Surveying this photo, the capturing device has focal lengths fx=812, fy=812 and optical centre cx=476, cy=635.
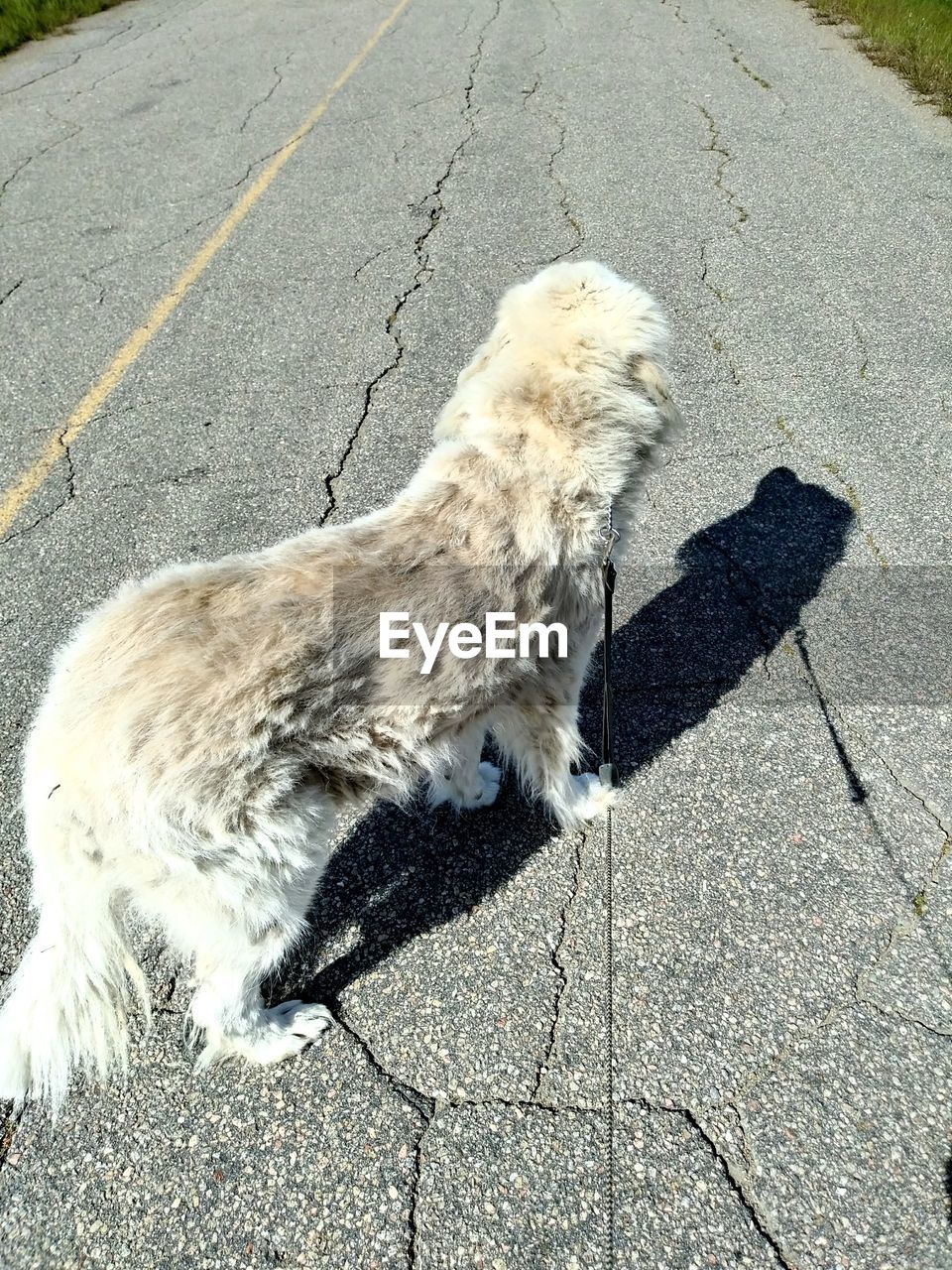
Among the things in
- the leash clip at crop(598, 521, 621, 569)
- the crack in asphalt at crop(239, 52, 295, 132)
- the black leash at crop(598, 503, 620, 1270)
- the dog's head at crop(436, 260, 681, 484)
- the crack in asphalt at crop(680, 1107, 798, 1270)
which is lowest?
the crack in asphalt at crop(680, 1107, 798, 1270)

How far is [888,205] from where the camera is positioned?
22.4ft

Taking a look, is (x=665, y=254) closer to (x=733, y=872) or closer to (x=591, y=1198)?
(x=733, y=872)

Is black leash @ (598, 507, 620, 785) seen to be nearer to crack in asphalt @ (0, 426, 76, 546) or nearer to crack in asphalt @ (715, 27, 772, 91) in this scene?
crack in asphalt @ (0, 426, 76, 546)

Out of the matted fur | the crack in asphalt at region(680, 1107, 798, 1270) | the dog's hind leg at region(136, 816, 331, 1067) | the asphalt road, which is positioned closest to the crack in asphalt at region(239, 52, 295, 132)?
the asphalt road

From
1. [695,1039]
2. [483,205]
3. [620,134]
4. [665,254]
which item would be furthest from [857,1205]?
[620,134]

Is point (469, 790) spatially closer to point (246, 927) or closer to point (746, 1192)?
point (246, 927)

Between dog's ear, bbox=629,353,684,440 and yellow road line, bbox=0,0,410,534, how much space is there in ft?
11.3

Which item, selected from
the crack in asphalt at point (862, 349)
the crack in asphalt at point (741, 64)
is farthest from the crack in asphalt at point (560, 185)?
the crack in asphalt at point (741, 64)

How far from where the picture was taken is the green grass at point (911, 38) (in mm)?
8703

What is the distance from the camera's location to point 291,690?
206cm

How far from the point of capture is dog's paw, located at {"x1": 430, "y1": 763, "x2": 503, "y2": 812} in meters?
3.09

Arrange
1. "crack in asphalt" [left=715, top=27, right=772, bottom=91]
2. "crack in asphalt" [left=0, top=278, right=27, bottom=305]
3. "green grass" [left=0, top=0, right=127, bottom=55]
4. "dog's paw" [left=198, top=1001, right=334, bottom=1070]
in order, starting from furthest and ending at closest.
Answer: "green grass" [left=0, top=0, right=127, bottom=55]
"crack in asphalt" [left=715, top=27, right=772, bottom=91]
"crack in asphalt" [left=0, top=278, right=27, bottom=305]
"dog's paw" [left=198, top=1001, right=334, bottom=1070]

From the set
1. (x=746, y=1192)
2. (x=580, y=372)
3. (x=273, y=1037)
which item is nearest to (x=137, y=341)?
(x=580, y=372)

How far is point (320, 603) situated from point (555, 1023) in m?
1.48
